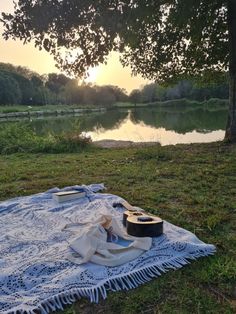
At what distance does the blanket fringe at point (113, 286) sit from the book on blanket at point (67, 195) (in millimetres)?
1902

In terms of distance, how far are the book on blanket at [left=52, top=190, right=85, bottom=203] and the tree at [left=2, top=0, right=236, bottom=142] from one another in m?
3.91

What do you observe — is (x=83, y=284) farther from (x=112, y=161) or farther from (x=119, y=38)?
(x=119, y=38)

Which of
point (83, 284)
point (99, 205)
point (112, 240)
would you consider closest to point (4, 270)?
point (83, 284)

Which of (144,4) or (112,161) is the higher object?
(144,4)

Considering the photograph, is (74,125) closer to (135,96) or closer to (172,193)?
(172,193)

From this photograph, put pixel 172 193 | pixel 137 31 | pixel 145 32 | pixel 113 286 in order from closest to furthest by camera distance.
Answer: pixel 113 286
pixel 172 193
pixel 137 31
pixel 145 32

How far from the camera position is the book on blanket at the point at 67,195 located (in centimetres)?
413

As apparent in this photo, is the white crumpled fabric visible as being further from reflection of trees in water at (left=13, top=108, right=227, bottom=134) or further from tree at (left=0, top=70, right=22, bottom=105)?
tree at (left=0, top=70, right=22, bottom=105)

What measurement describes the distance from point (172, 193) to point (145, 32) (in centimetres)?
542

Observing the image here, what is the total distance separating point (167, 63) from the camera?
9.87 m

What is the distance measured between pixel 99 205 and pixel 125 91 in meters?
72.8

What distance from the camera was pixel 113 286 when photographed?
2324mm

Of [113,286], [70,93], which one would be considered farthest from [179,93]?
[113,286]

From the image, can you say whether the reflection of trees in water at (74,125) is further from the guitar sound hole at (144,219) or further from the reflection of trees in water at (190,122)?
the guitar sound hole at (144,219)
